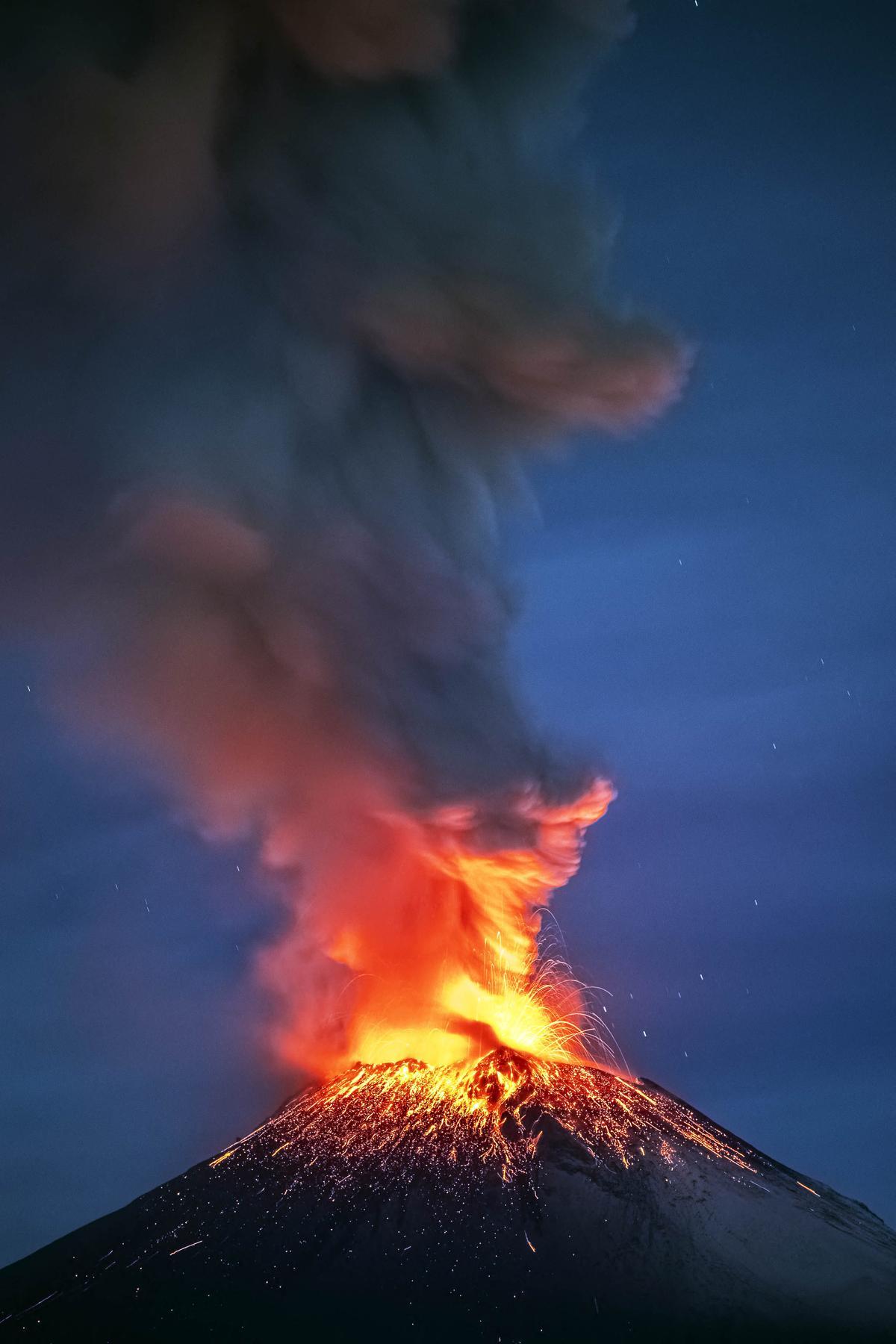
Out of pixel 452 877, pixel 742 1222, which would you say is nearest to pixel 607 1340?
pixel 742 1222

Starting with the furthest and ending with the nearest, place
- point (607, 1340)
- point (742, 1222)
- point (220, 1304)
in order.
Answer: point (742, 1222) < point (220, 1304) < point (607, 1340)

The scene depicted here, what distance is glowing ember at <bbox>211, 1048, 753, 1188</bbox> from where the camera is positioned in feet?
229

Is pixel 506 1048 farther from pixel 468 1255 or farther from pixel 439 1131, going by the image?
pixel 468 1255

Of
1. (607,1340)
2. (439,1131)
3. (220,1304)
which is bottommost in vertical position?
(220,1304)

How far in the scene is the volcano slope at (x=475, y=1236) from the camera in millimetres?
59688

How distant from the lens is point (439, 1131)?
71.1m

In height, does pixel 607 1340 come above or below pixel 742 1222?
below

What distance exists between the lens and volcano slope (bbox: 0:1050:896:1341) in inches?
2350

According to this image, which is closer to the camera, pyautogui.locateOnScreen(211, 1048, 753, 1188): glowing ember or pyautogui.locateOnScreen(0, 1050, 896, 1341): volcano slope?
pyautogui.locateOnScreen(0, 1050, 896, 1341): volcano slope

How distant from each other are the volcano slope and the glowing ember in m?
0.11

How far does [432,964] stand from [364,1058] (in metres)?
9.88

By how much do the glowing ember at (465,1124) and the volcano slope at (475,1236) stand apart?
4.4 inches

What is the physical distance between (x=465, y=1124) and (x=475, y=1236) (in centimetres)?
806

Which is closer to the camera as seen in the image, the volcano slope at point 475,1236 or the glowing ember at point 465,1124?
the volcano slope at point 475,1236
